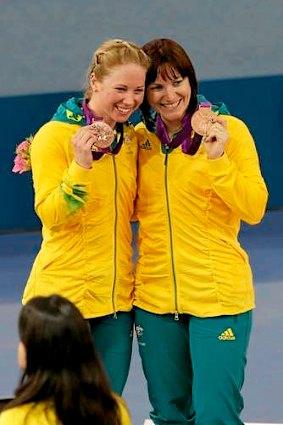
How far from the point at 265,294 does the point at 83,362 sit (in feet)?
11.2

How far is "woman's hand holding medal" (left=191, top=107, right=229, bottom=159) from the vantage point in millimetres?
3217

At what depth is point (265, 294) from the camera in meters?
5.81

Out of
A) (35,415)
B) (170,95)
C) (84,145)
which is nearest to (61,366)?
(35,415)

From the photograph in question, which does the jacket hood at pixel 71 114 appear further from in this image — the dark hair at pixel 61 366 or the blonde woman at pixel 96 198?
the dark hair at pixel 61 366

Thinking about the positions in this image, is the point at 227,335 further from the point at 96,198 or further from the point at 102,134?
the point at 102,134

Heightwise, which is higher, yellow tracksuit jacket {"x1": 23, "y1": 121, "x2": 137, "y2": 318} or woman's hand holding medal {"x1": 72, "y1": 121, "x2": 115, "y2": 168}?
woman's hand holding medal {"x1": 72, "y1": 121, "x2": 115, "y2": 168}

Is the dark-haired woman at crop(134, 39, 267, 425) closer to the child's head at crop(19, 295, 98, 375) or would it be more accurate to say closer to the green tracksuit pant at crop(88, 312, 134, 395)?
the green tracksuit pant at crop(88, 312, 134, 395)

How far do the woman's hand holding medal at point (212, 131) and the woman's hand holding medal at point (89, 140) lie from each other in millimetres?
265

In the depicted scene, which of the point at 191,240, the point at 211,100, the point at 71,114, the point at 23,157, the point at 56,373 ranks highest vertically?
the point at 211,100

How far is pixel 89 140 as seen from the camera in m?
3.17

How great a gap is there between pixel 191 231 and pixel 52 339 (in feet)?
3.27

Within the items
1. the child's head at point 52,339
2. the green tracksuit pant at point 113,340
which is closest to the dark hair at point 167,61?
the green tracksuit pant at point 113,340

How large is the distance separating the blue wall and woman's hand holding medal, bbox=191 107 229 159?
3.68 m

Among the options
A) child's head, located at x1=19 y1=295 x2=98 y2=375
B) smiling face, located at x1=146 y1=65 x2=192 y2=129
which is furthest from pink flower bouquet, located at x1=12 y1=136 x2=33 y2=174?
child's head, located at x1=19 y1=295 x2=98 y2=375
